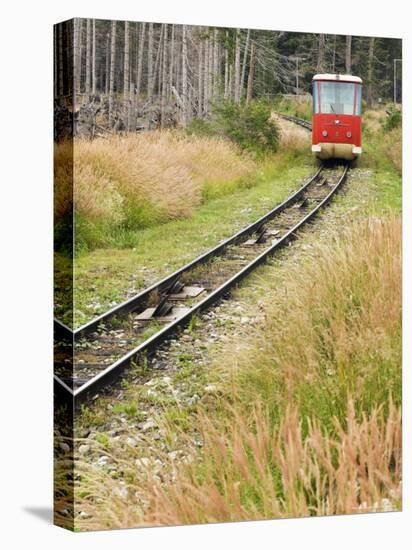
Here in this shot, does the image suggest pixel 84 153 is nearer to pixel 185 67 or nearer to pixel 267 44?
pixel 185 67

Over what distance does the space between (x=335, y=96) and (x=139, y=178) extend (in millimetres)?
1900

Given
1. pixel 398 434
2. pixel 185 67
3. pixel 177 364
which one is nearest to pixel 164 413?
pixel 177 364

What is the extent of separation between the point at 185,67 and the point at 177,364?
86.3 inches

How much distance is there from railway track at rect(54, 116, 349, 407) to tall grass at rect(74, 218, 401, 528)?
1.04 feet

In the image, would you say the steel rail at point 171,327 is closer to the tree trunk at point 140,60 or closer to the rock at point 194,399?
the rock at point 194,399

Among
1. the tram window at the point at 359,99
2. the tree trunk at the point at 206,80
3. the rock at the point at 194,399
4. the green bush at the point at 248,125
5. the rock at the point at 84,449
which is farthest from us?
the tram window at the point at 359,99

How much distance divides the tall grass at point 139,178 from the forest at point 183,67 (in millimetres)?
157

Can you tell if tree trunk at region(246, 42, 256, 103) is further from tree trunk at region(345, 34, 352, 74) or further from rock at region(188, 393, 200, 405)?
rock at region(188, 393, 200, 405)

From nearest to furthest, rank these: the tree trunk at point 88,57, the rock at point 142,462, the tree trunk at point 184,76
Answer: the rock at point 142,462 < the tree trunk at point 88,57 < the tree trunk at point 184,76

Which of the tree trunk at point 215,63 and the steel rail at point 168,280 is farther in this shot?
the tree trunk at point 215,63

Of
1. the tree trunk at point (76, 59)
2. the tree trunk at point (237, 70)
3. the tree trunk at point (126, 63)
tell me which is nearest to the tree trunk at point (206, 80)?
the tree trunk at point (237, 70)

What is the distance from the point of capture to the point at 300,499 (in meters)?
8.36

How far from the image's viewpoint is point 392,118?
964 centimetres

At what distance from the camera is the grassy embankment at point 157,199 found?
322 inches
